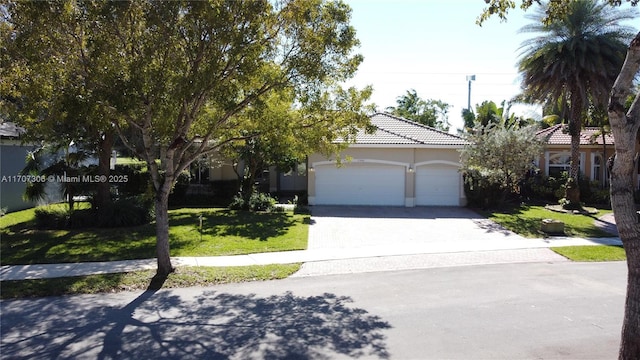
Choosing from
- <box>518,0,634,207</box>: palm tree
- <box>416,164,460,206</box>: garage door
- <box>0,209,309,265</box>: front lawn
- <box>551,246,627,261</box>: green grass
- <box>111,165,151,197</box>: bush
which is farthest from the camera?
<box>111,165,151,197</box>: bush

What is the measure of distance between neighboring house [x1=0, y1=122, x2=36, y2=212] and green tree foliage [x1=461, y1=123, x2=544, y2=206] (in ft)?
59.4

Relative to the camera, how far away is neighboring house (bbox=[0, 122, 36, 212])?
58.1 feet

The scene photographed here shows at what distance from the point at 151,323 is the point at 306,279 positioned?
382 centimetres

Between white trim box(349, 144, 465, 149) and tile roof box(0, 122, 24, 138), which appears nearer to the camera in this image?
tile roof box(0, 122, 24, 138)

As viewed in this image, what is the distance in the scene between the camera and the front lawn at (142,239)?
12.2m

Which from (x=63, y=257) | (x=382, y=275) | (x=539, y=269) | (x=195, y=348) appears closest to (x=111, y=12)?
(x=195, y=348)

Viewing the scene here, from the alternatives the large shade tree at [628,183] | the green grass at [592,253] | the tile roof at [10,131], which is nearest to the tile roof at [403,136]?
the green grass at [592,253]

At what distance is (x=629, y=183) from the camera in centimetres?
519

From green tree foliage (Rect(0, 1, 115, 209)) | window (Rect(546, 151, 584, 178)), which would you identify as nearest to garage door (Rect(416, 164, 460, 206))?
window (Rect(546, 151, 584, 178))

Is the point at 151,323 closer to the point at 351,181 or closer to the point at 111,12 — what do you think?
the point at 111,12

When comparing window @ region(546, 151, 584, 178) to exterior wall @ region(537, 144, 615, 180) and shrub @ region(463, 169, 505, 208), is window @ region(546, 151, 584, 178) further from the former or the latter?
shrub @ region(463, 169, 505, 208)

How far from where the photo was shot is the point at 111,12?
821cm

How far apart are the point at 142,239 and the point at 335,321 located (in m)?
8.62

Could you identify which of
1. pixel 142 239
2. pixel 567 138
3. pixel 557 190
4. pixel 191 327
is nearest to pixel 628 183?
pixel 191 327
